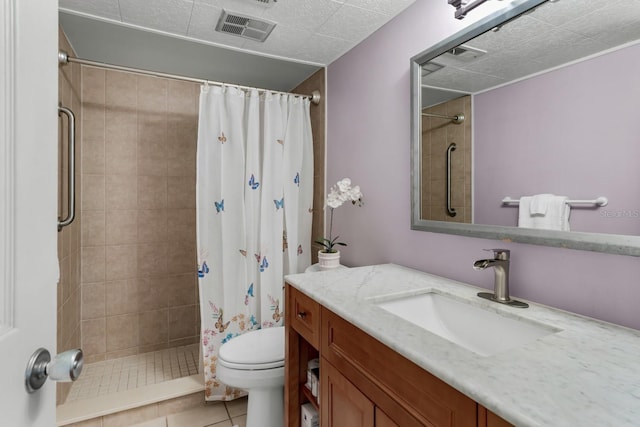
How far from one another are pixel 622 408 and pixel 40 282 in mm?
1012

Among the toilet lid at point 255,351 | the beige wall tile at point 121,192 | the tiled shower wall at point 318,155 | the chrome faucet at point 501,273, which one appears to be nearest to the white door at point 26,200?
the toilet lid at point 255,351

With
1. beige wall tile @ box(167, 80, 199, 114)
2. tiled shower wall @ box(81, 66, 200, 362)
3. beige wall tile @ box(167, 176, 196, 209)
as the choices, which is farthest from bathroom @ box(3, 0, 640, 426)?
beige wall tile @ box(167, 80, 199, 114)

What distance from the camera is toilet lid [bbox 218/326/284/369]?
1.61m

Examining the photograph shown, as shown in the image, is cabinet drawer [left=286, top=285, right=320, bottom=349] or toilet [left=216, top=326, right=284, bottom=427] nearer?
cabinet drawer [left=286, top=285, right=320, bottom=349]

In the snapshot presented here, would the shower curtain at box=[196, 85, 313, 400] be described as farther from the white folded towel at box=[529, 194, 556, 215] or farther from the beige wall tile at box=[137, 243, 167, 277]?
the white folded towel at box=[529, 194, 556, 215]

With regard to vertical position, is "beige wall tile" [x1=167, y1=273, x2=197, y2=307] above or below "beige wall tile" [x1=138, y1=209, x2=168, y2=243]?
below

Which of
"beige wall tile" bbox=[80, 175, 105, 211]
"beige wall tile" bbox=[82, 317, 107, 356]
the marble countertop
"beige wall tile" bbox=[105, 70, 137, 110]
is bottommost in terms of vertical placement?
"beige wall tile" bbox=[82, 317, 107, 356]

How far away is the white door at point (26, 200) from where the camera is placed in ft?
1.55

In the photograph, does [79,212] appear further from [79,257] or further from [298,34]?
[298,34]

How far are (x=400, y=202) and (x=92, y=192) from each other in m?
2.26

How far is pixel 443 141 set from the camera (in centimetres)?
146

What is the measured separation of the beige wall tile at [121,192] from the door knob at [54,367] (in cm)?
232

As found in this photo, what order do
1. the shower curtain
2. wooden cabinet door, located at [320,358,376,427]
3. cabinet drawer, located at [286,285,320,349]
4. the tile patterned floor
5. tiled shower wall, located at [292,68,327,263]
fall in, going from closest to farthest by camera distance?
wooden cabinet door, located at [320,358,376,427] → cabinet drawer, located at [286,285,320,349] → the tile patterned floor → the shower curtain → tiled shower wall, located at [292,68,327,263]

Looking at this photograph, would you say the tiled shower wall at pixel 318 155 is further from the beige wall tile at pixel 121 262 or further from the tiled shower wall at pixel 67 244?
the tiled shower wall at pixel 67 244
